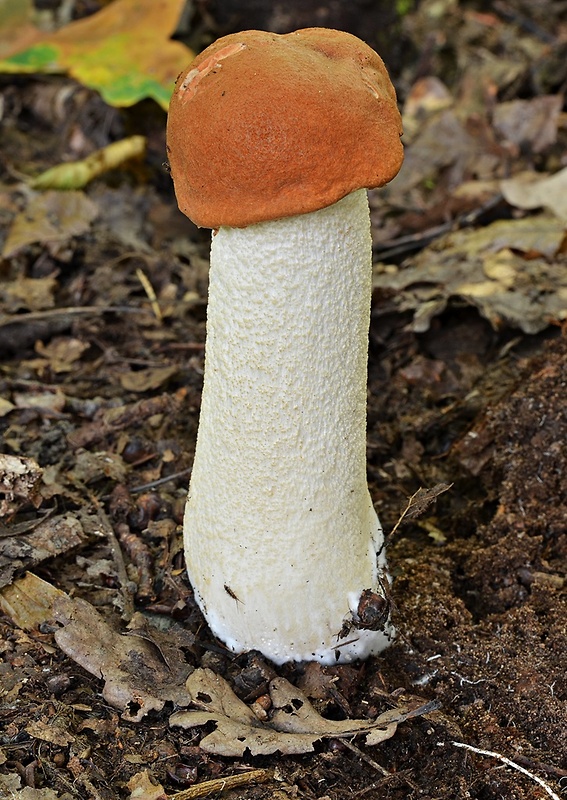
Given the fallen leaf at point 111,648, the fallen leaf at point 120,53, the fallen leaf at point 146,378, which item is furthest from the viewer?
the fallen leaf at point 120,53

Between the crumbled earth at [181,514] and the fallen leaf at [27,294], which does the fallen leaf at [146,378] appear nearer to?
the crumbled earth at [181,514]

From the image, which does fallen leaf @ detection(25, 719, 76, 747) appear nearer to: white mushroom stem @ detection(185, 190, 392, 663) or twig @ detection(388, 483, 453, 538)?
white mushroom stem @ detection(185, 190, 392, 663)

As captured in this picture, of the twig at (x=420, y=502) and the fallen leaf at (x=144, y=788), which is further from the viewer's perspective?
the twig at (x=420, y=502)

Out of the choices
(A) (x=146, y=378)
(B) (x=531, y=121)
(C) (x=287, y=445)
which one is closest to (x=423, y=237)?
(B) (x=531, y=121)

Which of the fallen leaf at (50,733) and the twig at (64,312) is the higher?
the fallen leaf at (50,733)

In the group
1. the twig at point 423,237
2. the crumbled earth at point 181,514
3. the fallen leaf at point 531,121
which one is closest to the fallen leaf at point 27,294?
the crumbled earth at point 181,514

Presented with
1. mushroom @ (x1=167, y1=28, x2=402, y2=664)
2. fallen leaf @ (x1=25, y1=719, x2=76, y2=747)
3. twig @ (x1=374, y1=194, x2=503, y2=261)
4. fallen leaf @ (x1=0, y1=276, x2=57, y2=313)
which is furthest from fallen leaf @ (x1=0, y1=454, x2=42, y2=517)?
twig @ (x1=374, y1=194, x2=503, y2=261)

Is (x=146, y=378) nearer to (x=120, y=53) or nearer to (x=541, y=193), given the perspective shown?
(x=541, y=193)

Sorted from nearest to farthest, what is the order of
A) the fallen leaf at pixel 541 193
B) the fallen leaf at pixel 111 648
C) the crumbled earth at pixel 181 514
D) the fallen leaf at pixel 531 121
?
the crumbled earth at pixel 181 514 < the fallen leaf at pixel 111 648 < the fallen leaf at pixel 541 193 < the fallen leaf at pixel 531 121
